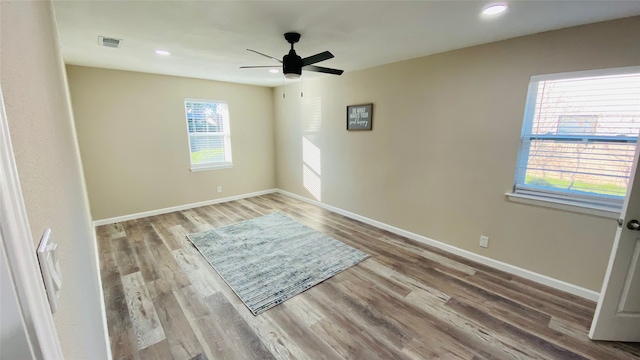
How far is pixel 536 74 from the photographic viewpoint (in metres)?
2.51

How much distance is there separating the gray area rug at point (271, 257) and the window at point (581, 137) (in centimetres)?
204

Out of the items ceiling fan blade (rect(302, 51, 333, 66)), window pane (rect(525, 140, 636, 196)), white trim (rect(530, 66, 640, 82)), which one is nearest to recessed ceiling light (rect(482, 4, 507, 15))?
white trim (rect(530, 66, 640, 82))

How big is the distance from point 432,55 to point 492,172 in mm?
1547

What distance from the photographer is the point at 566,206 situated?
248cm

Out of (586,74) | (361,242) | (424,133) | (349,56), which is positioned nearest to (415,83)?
(424,133)

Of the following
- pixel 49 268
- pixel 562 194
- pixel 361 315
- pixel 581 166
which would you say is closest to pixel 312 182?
pixel 361 315

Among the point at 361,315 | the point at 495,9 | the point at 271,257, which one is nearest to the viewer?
the point at 495,9

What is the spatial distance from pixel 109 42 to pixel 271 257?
2.88 m

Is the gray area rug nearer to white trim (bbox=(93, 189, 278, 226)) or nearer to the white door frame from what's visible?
white trim (bbox=(93, 189, 278, 226))

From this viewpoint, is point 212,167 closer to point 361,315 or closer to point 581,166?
point 361,315

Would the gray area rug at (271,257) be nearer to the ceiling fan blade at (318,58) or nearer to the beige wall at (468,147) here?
the beige wall at (468,147)

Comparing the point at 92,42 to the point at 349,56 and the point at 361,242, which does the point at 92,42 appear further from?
the point at 361,242

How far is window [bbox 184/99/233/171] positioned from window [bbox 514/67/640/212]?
486 centimetres

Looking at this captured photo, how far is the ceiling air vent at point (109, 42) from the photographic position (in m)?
2.61
